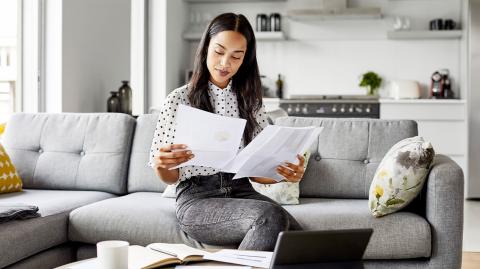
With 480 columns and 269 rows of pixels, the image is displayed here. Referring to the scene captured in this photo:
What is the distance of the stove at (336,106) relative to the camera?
5941mm

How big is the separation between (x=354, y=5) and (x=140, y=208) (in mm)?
4701

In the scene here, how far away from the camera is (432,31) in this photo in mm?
6133

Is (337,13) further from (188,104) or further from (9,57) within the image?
(188,104)

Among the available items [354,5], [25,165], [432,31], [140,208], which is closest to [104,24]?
[25,165]

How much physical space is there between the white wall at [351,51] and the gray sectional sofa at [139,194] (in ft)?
12.2

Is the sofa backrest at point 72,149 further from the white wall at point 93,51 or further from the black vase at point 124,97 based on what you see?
the black vase at point 124,97

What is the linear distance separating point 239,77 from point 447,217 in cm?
97

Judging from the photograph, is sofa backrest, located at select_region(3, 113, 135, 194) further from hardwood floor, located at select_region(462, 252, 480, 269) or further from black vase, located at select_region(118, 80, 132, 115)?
hardwood floor, located at select_region(462, 252, 480, 269)

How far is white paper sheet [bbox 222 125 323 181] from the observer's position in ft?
5.91

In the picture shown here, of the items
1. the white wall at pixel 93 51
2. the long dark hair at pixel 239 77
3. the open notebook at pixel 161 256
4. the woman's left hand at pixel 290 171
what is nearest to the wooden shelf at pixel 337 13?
the white wall at pixel 93 51

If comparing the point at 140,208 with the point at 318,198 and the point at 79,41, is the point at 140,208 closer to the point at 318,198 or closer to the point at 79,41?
the point at 318,198

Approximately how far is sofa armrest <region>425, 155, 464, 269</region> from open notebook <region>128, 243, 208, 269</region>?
3.74 ft

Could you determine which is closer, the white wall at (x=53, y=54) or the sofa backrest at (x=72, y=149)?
the sofa backrest at (x=72, y=149)

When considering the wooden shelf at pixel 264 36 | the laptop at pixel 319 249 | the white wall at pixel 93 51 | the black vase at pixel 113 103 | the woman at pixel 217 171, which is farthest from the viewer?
the wooden shelf at pixel 264 36
